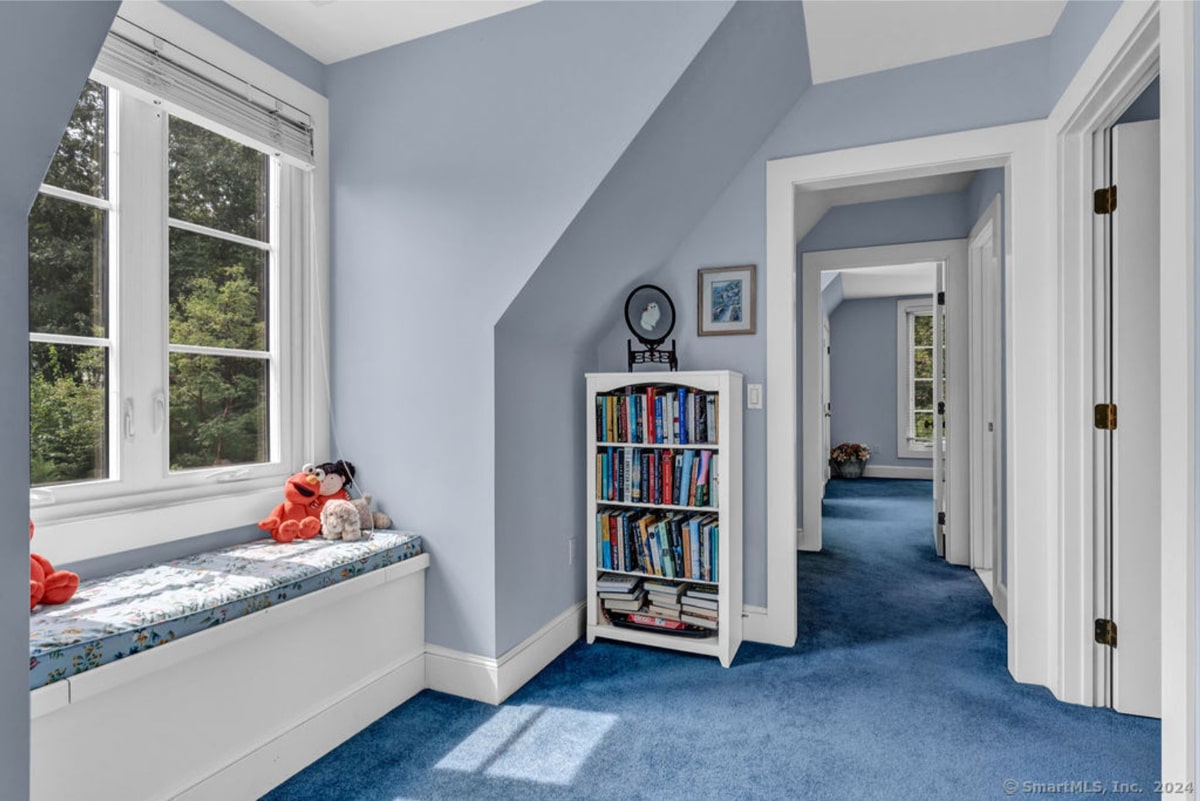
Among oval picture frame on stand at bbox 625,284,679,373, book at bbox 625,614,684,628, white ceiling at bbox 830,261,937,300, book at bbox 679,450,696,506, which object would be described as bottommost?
book at bbox 625,614,684,628

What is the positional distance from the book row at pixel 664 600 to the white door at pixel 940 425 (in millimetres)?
2312

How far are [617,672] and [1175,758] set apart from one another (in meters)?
1.65

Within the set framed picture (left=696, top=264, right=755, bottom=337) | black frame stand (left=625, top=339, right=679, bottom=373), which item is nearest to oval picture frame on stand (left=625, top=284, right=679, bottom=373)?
black frame stand (left=625, top=339, right=679, bottom=373)

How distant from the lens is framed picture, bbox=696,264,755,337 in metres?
2.78

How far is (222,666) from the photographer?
66.6 inches

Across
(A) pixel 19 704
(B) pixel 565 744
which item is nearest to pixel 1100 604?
(B) pixel 565 744

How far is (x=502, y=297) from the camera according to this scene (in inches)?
88.9

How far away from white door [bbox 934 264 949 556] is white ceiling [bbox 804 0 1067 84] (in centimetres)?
192

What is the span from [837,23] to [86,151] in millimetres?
2509

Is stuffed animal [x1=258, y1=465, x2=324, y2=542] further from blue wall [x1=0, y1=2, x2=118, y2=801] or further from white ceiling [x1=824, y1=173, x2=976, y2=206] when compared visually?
white ceiling [x1=824, y1=173, x2=976, y2=206]

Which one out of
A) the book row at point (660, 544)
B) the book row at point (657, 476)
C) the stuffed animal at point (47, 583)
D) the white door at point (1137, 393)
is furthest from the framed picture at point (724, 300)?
the stuffed animal at point (47, 583)

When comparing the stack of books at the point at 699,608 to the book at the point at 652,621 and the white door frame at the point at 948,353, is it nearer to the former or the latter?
the book at the point at 652,621

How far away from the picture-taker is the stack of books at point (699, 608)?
2621mm

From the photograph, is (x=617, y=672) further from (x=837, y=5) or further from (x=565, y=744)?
(x=837, y=5)
